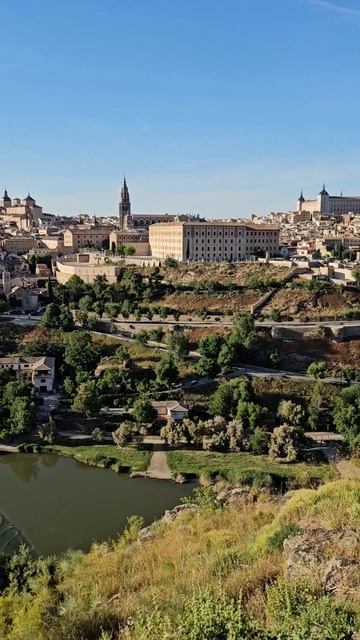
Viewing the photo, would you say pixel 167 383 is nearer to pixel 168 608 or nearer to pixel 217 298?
pixel 217 298

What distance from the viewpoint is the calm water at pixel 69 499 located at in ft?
47.6

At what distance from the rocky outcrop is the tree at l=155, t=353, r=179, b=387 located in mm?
16194

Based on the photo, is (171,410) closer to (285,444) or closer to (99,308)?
(285,444)

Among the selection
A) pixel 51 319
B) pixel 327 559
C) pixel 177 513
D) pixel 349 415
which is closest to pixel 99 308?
pixel 51 319

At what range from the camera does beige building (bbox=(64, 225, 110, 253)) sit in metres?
50.6

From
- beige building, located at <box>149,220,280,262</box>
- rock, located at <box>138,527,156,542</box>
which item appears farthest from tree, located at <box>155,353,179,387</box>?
beige building, located at <box>149,220,280,262</box>

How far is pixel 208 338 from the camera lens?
25750mm

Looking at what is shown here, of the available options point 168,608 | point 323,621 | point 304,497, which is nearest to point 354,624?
point 323,621

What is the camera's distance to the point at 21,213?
74.9 metres

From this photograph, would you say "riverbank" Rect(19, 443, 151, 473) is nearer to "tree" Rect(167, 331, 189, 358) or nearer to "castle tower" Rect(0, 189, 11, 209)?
"tree" Rect(167, 331, 189, 358)

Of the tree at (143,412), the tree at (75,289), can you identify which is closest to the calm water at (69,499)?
the tree at (143,412)

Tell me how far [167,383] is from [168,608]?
59.6ft

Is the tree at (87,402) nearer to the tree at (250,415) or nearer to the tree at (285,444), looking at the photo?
the tree at (250,415)

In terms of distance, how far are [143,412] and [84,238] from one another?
112ft
